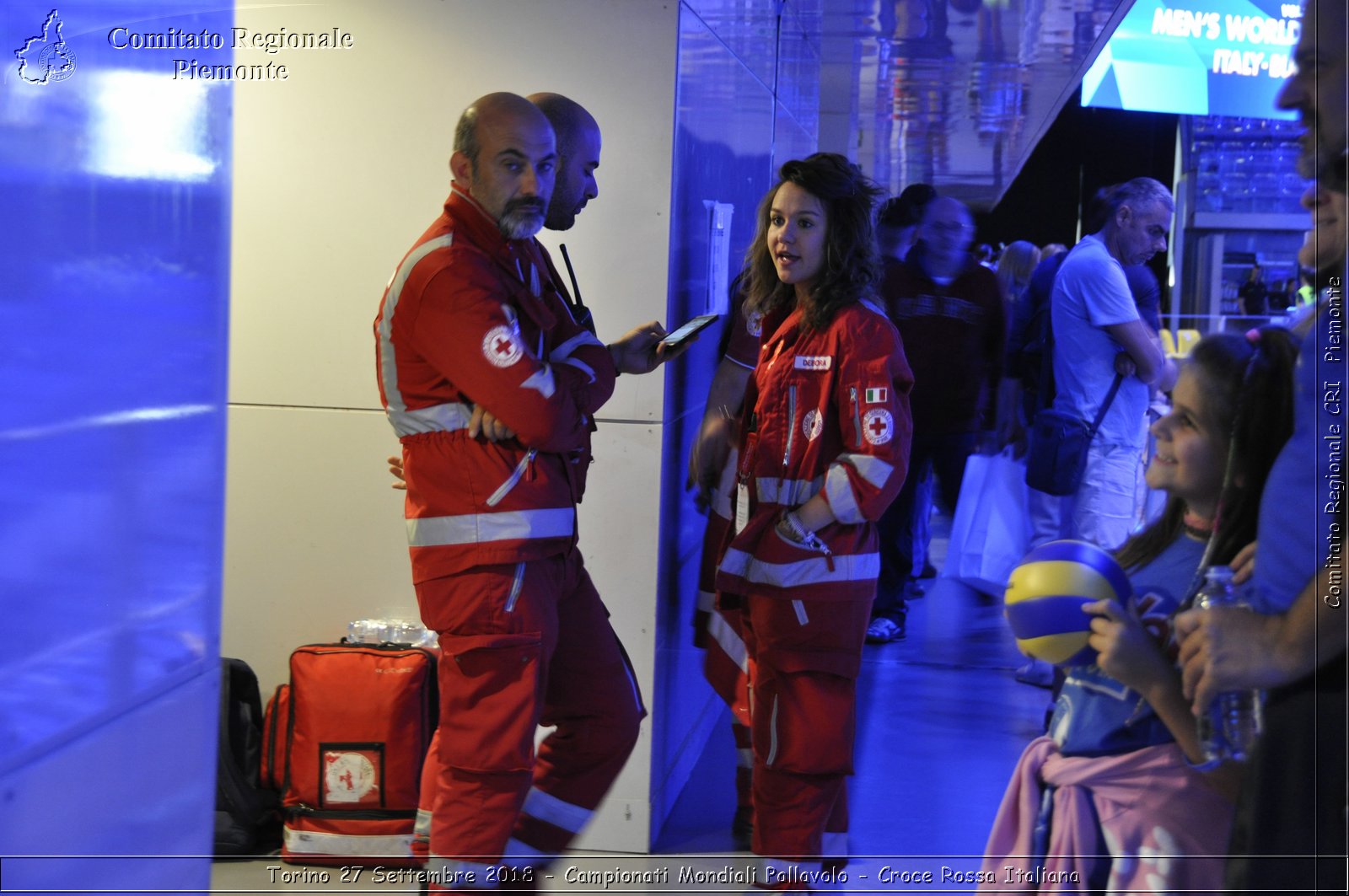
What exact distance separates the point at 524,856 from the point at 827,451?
1.08m

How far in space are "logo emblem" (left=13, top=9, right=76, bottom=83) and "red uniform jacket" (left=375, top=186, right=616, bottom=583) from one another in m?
0.97

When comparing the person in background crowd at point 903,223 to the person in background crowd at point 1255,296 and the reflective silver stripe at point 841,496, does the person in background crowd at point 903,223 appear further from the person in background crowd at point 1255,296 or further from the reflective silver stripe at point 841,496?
the person in background crowd at point 1255,296

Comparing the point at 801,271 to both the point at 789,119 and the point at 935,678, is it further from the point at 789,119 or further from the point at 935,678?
the point at 789,119

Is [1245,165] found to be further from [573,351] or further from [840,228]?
[573,351]

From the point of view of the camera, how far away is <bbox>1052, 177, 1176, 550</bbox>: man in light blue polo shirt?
3979 millimetres

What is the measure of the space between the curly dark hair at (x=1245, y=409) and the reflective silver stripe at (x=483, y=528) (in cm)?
134

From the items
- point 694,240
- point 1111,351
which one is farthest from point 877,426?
point 1111,351

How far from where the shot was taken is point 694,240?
357cm

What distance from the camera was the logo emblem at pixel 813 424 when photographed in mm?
2719

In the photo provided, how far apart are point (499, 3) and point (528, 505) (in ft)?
4.97

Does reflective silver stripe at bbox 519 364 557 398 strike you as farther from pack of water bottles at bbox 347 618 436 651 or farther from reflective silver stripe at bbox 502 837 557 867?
pack of water bottles at bbox 347 618 436 651

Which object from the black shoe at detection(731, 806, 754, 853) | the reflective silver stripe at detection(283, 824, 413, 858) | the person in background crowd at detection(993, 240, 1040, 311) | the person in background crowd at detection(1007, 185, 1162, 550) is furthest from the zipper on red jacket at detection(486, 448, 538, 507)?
the person in background crowd at detection(993, 240, 1040, 311)

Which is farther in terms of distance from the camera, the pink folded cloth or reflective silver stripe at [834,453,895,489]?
reflective silver stripe at [834,453,895,489]

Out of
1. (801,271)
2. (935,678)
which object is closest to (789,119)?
(935,678)
